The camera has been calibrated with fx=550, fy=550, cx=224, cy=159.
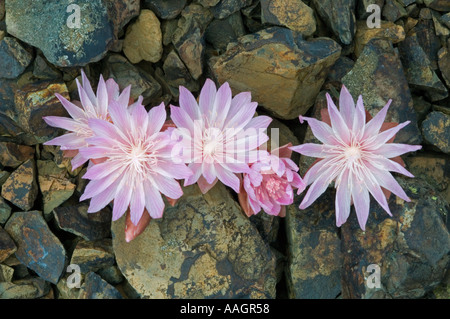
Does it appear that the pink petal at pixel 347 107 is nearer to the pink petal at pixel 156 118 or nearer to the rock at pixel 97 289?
the pink petal at pixel 156 118

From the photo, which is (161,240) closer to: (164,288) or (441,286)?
(164,288)

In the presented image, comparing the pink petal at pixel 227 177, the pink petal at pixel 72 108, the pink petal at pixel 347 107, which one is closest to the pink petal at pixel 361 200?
the pink petal at pixel 347 107

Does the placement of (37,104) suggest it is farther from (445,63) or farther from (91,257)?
(445,63)

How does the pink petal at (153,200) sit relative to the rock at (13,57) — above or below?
below

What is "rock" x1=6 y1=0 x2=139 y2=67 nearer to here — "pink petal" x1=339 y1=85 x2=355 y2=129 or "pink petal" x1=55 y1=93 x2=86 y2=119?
"pink petal" x1=55 y1=93 x2=86 y2=119

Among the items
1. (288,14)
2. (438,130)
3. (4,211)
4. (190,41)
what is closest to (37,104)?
(4,211)

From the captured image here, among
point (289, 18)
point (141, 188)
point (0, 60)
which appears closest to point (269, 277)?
point (141, 188)
